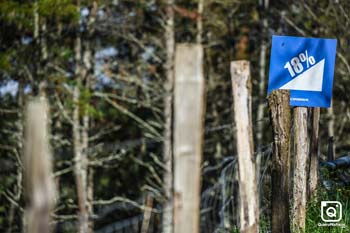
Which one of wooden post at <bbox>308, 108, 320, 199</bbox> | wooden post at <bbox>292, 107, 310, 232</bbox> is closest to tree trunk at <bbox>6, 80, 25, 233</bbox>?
wooden post at <bbox>308, 108, 320, 199</bbox>

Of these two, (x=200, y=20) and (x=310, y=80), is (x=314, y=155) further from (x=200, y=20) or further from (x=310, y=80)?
(x=200, y=20)

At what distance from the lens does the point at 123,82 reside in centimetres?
2148

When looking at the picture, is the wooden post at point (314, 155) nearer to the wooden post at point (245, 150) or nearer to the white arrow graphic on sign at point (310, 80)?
the white arrow graphic on sign at point (310, 80)

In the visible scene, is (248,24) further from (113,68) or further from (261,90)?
(113,68)

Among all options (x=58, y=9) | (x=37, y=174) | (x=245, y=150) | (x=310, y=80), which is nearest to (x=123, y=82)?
(x=58, y=9)

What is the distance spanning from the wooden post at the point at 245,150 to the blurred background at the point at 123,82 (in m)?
11.9

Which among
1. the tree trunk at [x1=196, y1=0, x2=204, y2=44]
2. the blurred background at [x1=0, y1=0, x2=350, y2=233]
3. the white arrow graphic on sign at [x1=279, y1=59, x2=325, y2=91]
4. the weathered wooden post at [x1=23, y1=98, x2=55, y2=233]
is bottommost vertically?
the weathered wooden post at [x1=23, y1=98, x2=55, y2=233]

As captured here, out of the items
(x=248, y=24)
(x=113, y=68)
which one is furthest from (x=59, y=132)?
(x=248, y=24)

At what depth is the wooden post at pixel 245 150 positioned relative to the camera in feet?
17.0

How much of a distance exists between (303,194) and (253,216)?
1697 millimetres

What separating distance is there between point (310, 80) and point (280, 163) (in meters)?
1.01

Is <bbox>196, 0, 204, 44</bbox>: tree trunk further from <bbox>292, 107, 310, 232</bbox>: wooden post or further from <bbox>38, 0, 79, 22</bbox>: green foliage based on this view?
<bbox>292, 107, 310, 232</bbox>: wooden post

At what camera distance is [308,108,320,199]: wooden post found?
7.53 metres

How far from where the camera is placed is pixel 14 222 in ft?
68.6
